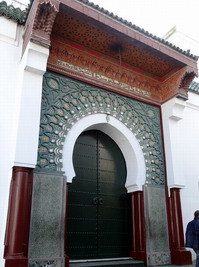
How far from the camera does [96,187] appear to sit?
4.52 metres

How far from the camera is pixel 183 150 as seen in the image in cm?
554

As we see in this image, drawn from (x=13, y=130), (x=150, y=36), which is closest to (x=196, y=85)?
(x=150, y=36)

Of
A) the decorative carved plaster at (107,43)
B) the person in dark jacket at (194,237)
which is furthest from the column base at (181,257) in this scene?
the decorative carved plaster at (107,43)

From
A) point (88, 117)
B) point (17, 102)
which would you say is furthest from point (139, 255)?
point (17, 102)

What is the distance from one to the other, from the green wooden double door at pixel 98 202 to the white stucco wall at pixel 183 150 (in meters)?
0.85

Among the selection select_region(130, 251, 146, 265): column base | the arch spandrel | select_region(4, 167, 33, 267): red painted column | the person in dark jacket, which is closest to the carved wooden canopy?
the arch spandrel

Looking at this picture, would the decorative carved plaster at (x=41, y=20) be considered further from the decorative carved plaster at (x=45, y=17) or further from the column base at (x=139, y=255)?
the column base at (x=139, y=255)

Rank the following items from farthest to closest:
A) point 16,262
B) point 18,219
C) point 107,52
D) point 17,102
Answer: point 107,52 → point 17,102 → point 18,219 → point 16,262

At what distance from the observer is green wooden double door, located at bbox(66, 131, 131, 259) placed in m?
4.14

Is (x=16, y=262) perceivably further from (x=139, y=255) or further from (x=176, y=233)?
(x=176, y=233)

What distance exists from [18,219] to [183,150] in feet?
11.5

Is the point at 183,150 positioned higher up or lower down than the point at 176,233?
higher up

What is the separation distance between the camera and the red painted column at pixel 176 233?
4359mm

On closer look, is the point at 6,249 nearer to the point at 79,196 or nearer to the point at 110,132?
the point at 79,196
